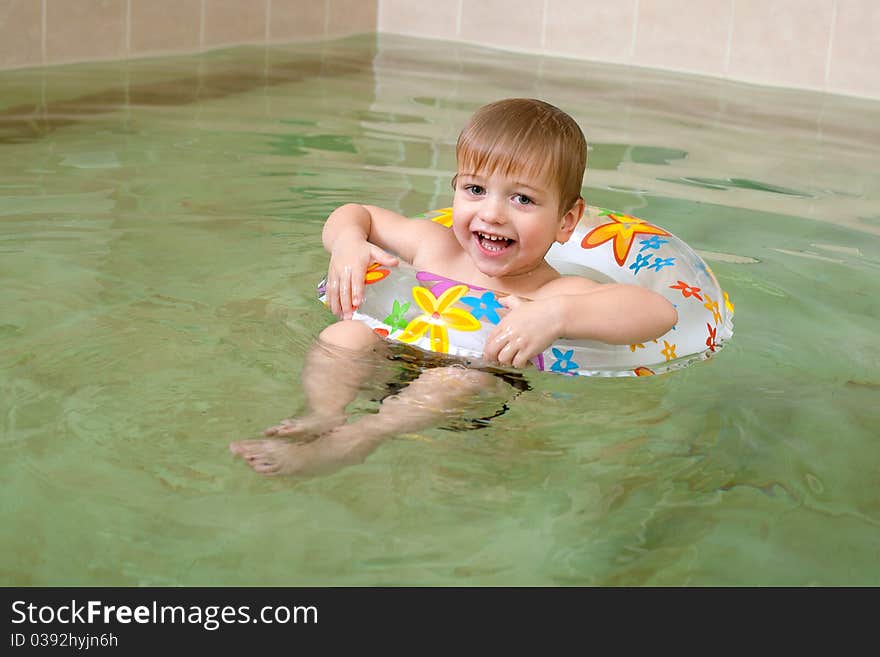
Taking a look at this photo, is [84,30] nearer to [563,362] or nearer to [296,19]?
[296,19]

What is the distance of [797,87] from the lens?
23.2 ft

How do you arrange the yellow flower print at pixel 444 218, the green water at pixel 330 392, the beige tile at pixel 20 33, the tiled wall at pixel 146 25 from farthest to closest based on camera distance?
the tiled wall at pixel 146 25 → the beige tile at pixel 20 33 → the yellow flower print at pixel 444 218 → the green water at pixel 330 392

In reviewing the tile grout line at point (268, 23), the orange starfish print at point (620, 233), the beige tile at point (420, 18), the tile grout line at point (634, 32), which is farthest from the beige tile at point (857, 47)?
the orange starfish print at point (620, 233)

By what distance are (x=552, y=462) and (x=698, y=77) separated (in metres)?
5.80

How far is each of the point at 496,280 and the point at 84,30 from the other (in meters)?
4.12

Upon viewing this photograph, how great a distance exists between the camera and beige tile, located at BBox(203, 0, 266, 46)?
6.67 meters

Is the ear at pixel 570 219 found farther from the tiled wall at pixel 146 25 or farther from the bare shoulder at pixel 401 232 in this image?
the tiled wall at pixel 146 25

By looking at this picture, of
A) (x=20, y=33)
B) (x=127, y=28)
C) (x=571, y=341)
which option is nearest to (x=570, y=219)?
(x=571, y=341)

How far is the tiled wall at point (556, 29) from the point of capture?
19.4ft

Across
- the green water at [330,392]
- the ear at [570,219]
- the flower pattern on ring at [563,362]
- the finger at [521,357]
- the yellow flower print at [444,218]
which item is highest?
the ear at [570,219]

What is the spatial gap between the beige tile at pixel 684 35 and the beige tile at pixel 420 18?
1.34 meters

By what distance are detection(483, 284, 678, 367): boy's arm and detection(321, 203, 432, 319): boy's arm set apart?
0.31 m

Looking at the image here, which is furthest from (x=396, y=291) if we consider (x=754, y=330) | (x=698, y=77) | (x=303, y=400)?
→ (x=698, y=77)

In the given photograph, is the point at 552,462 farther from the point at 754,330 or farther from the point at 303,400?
the point at 754,330
